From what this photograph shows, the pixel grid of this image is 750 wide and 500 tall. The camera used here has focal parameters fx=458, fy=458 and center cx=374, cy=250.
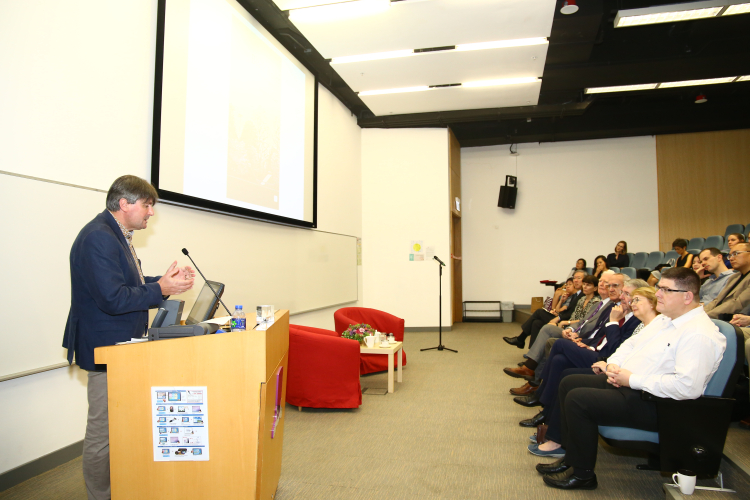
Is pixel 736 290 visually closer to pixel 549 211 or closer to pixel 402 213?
pixel 402 213

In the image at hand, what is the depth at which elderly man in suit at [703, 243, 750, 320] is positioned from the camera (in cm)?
370

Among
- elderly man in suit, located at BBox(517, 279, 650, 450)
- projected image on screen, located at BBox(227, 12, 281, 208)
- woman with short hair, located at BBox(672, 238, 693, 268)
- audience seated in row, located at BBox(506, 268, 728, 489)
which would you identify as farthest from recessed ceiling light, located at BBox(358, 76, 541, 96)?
audience seated in row, located at BBox(506, 268, 728, 489)

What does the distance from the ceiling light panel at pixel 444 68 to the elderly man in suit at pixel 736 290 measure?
3076 millimetres

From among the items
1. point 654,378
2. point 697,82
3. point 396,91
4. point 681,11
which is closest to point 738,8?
point 681,11

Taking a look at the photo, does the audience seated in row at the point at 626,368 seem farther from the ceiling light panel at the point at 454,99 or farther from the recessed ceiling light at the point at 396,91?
the recessed ceiling light at the point at 396,91

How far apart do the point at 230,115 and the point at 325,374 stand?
8.31 feet

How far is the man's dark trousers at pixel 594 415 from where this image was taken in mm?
2277

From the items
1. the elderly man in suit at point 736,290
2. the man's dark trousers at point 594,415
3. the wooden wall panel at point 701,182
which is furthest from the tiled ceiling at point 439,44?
the wooden wall panel at point 701,182

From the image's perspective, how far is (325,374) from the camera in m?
3.92

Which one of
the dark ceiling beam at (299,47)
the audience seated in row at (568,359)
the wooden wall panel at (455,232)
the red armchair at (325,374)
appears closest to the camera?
the audience seated in row at (568,359)

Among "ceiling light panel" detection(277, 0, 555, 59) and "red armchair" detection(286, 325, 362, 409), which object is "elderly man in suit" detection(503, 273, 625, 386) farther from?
"ceiling light panel" detection(277, 0, 555, 59)

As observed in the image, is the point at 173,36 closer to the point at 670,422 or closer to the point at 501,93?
the point at 670,422

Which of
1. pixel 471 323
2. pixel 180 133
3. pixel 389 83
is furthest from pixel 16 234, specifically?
pixel 471 323

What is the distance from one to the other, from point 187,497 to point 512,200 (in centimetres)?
916
